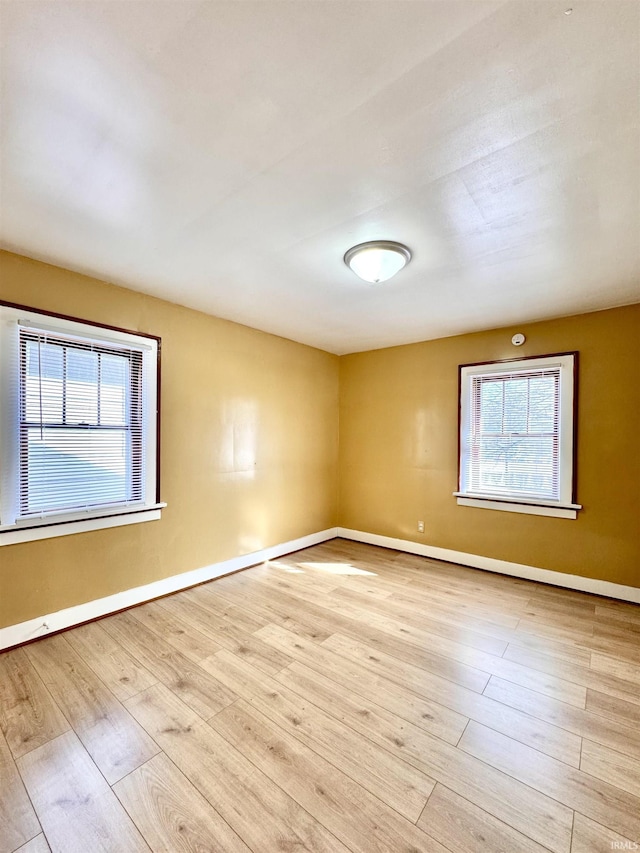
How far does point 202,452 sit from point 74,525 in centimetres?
119

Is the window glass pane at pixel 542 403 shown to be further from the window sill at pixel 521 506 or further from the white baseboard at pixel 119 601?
the white baseboard at pixel 119 601

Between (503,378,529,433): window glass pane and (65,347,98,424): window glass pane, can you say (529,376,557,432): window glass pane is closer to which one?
(503,378,529,433): window glass pane

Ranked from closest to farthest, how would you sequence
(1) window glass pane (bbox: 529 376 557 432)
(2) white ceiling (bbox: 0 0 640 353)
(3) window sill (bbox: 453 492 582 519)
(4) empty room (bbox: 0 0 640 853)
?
1. (2) white ceiling (bbox: 0 0 640 353)
2. (4) empty room (bbox: 0 0 640 853)
3. (3) window sill (bbox: 453 492 582 519)
4. (1) window glass pane (bbox: 529 376 557 432)

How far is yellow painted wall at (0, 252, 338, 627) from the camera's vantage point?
2.53m

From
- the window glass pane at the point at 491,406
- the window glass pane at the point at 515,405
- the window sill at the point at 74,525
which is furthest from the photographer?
the window glass pane at the point at 491,406

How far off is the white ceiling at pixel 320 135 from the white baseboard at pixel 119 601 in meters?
2.51

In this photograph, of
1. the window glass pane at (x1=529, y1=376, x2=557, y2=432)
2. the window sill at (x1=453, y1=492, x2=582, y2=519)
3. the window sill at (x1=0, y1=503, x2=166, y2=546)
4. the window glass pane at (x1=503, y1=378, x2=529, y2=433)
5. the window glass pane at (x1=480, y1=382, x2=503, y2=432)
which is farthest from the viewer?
the window glass pane at (x1=480, y1=382, x2=503, y2=432)

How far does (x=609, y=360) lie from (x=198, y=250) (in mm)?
3613

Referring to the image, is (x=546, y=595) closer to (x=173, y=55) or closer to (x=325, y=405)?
(x=325, y=405)

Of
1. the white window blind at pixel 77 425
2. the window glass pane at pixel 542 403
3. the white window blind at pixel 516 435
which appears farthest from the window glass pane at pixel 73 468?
the window glass pane at pixel 542 403

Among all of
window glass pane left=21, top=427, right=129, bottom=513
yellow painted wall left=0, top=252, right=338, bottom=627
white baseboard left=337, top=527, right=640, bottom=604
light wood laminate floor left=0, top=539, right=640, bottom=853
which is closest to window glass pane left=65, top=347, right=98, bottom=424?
window glass pane left=21, top=427, right=129, bottom=513

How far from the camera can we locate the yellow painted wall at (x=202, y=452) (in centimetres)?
253

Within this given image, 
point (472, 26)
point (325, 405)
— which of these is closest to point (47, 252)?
point (472, 26)

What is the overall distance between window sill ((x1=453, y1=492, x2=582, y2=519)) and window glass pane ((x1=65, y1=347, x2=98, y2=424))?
12.1 ft
